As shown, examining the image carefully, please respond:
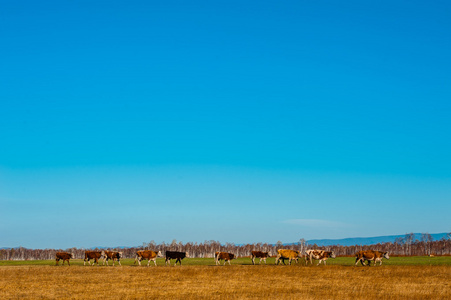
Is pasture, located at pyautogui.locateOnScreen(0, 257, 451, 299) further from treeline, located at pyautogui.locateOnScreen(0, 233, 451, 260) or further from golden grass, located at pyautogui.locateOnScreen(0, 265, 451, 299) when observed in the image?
treeline, located at pyautogui.locateOnScreen(0, 233, 451, 260)

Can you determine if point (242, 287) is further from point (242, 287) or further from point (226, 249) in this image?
point (226, 249)

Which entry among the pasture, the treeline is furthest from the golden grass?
the treeline

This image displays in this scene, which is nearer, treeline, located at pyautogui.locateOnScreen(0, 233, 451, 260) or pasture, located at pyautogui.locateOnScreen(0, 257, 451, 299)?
pasture, located at pyautogui.locateOnScreen(0, 257, 451, 299)

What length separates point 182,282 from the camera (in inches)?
1137

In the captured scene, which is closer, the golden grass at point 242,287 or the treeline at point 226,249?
the golden grass at point 242,287

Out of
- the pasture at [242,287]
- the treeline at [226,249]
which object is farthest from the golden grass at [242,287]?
the treeline at [226,249]

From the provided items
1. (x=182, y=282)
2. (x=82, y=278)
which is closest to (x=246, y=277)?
(x=182, y=282)

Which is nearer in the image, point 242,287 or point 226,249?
point 242,287

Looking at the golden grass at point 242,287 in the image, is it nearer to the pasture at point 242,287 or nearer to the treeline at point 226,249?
the pasture at point 242,287

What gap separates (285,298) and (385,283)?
9.27 m

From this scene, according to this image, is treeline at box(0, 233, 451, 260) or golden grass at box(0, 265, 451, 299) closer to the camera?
golden grass at box(0, 265, 451, 299)

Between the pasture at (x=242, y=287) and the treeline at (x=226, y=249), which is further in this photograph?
the treeline at (x=226, y=249)

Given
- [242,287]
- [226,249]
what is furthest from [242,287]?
[226,249]

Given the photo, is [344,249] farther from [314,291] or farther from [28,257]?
[314,291]
